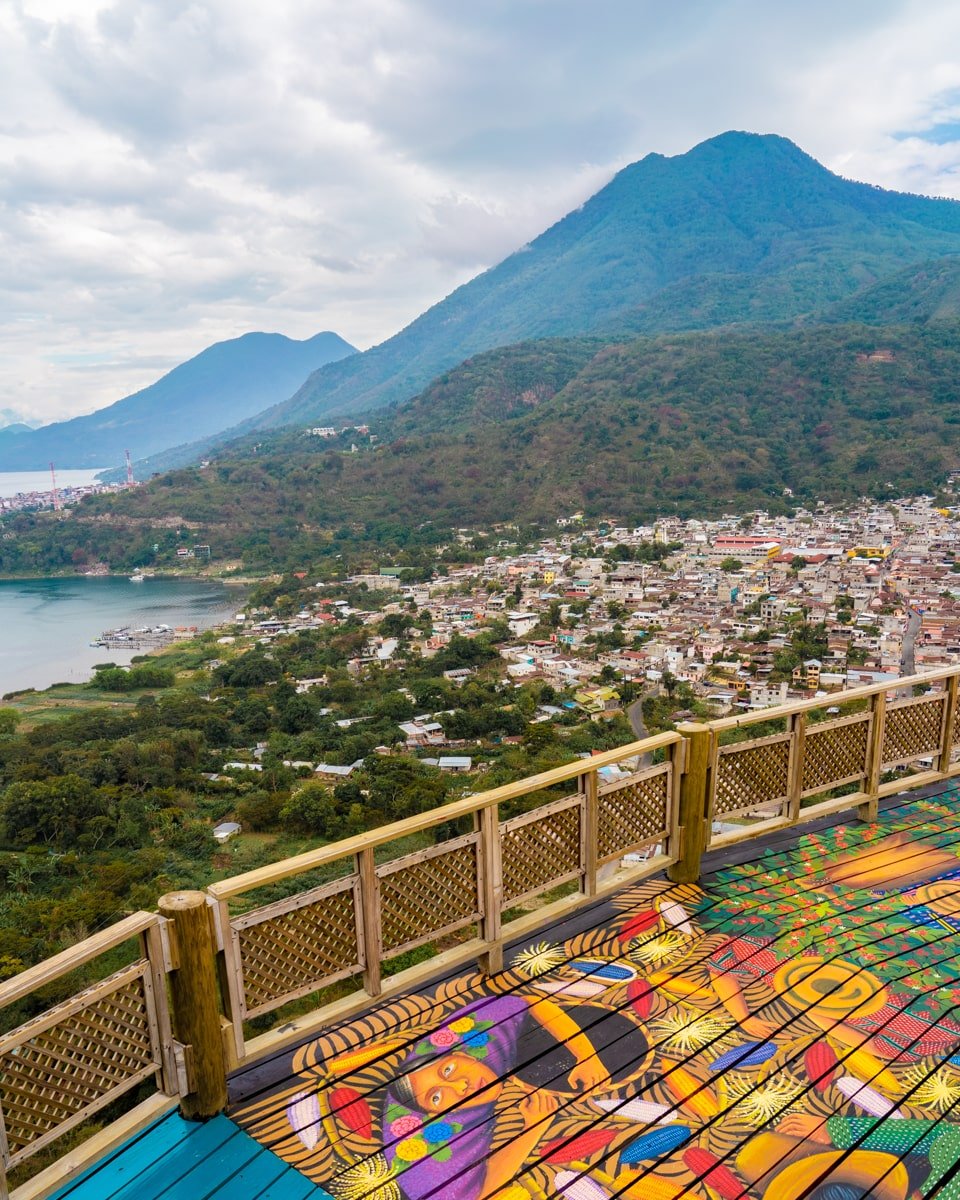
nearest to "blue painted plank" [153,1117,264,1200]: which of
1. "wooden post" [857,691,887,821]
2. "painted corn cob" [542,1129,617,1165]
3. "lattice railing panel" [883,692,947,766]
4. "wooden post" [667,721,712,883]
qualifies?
"painted corn cob" [542,1129,617,1165]

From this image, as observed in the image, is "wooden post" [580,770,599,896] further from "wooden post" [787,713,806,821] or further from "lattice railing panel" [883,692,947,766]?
"lattice railing panel" [883,692,947,766]

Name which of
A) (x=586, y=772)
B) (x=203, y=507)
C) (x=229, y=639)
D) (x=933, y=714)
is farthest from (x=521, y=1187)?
(x=203, y=507)

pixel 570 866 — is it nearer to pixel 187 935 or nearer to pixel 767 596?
pixel 187 935

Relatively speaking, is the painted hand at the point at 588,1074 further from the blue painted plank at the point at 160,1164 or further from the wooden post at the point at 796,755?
the wooden post at the point at 796,755

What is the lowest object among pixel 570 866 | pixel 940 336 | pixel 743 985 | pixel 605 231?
pixel 743 985

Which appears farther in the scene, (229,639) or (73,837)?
(229,639)

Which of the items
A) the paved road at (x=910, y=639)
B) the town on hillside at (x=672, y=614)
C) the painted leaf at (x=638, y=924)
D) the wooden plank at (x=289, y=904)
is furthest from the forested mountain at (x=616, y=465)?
the wooden plank at (x=289, y=904)

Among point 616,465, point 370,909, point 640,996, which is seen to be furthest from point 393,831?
point 616,465

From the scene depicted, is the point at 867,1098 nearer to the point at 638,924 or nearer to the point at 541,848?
the point at 638,924
